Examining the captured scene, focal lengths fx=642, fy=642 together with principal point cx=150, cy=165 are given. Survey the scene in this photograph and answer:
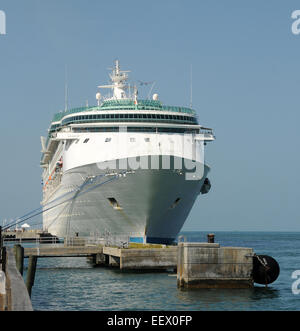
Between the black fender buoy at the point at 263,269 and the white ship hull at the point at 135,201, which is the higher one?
the white ship hull at the point at 135,201

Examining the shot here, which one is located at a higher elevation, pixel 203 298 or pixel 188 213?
pixel 188 213

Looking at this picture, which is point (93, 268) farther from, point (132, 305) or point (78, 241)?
point (132, 305)

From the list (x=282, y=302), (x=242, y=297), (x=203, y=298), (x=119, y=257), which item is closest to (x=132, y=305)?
(x=203, y=298)

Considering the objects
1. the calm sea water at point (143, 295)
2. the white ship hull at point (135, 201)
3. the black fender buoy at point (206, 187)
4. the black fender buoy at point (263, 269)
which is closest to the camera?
the calm sea water at point (143, 295)

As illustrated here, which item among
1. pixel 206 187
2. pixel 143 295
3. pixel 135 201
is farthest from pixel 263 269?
pixel 206 187

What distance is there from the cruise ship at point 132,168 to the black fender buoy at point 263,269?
14136 mm

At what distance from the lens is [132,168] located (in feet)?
125

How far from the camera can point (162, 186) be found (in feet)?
126

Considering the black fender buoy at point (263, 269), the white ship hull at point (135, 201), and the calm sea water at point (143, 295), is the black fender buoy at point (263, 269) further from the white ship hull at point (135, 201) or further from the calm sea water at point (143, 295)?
the white ship hull at point (135, 201)

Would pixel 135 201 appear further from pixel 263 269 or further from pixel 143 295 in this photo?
pixel 143 295

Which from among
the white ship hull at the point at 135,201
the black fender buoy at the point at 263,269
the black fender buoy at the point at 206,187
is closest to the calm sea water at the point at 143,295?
the black fender buoy at the point at 263,269

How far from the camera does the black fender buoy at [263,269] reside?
2456cm

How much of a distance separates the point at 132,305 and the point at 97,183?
1858cm
